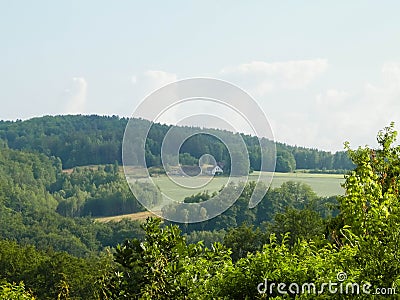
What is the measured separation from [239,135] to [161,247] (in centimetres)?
588

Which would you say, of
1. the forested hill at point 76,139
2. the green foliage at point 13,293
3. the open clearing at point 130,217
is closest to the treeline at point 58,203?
the open clearing at point 130,217

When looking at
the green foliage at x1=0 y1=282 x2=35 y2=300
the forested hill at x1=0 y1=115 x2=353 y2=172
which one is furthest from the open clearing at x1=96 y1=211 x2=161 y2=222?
the green foliage at x1=0 y1=282 x2=35 y2=300

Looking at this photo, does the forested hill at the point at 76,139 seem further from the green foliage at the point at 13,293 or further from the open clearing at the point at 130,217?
the green foliage at the point at 13,293

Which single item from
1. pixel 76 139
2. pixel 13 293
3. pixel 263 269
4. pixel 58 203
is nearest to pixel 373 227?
pixel 263 269

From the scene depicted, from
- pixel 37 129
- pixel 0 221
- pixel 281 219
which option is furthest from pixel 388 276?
pixel 37 129

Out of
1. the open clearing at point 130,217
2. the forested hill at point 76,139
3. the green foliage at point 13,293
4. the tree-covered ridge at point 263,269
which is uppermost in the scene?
the forested hill at point 76,139

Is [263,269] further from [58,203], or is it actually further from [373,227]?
[58,203]

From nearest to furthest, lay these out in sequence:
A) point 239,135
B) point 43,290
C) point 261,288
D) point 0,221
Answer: point 261,288 → point 239,135 → point 43,290 → point 0,221

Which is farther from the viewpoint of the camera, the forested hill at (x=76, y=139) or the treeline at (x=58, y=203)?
the forested hill at (x=76, y=139)

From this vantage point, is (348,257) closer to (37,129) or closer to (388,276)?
(388,276)

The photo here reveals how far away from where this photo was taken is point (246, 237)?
37125 millimetres

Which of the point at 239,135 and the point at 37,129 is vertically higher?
the point at 37,129

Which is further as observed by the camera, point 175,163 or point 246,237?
point 246,237

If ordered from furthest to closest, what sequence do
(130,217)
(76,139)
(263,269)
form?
(76,139), (130,217), (263,269)
